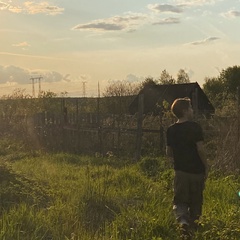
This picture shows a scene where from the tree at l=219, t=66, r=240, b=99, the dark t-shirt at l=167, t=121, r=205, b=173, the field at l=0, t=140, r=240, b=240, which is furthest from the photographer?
the tree at l=219, t=66, r=240, b=99

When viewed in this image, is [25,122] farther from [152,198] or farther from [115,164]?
[152,198]

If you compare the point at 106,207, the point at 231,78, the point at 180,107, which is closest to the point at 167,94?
the point at 231,78

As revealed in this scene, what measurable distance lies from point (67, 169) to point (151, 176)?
2.38 meters

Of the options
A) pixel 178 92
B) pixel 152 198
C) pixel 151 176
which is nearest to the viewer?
pixel 152 198

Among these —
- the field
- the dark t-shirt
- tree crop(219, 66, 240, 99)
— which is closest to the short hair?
the dark t-shirt

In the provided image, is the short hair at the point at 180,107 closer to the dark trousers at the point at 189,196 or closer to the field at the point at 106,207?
the dark trousers at the point at 189,196

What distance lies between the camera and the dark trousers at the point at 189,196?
17.9 feet

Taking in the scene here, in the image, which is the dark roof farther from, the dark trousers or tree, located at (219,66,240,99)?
the dark trousers

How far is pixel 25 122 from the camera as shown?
59.1ft

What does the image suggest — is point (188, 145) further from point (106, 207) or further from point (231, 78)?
point (231, 78)

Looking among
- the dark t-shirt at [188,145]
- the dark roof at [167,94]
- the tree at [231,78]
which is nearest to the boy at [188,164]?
the dark t-shirt at [188,145]

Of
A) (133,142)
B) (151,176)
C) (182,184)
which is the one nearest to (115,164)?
(133,142)

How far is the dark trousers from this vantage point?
5.44 meters

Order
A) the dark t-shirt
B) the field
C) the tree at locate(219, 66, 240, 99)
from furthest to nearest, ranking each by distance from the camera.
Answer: the tree at locate(219, 66, 240, 99), the dark t-shirt, the field
